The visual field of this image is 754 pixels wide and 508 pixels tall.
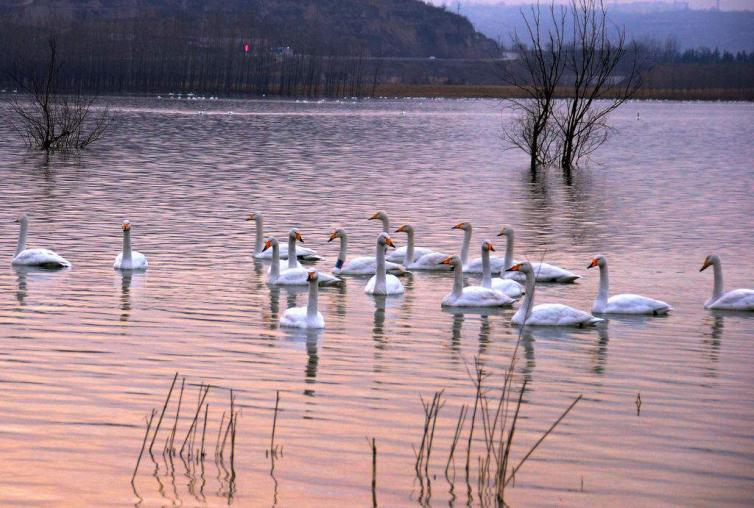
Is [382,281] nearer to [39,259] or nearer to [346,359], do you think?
[346,359]

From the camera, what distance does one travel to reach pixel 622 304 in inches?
636

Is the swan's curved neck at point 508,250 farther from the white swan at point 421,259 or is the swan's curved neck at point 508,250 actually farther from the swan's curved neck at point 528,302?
the swan's curved neck at point 528,302

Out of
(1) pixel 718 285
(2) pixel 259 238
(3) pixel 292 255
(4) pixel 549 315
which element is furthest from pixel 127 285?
(1) pixel 718 285

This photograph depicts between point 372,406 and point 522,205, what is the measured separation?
22.7 m

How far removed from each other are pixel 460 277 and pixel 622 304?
2.12 metres

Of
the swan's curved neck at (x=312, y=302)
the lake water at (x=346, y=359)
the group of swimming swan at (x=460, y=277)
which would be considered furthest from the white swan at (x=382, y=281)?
the swan's curved neck at (x=312, y=302)

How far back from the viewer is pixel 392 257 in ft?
68.7

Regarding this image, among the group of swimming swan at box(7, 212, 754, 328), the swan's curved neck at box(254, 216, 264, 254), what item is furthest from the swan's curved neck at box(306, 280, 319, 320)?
the swan's curved neck at box(254, 216, 264, 254)

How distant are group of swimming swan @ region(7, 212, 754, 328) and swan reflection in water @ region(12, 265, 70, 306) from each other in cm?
14

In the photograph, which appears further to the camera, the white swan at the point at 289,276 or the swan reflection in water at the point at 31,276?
the white swan at the point at 289,276

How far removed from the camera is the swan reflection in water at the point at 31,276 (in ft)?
56.7

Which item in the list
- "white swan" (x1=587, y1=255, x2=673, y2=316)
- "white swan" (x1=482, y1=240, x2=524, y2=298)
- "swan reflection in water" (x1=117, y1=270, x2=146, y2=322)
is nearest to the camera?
"swan reflection in water" (x1=117, y1=270, x2=146, y2=322)

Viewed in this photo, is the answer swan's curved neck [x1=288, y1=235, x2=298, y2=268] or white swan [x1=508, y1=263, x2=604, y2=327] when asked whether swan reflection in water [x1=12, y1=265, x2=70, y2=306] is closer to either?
swan's curved neck [x1=288, y1=235, x2=298, y2=268]

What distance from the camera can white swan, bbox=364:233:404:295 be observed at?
1738 cm
